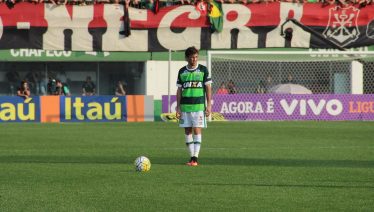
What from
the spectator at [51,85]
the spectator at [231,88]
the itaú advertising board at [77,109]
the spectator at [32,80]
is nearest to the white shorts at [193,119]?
the itaú advertising board at [77,109]

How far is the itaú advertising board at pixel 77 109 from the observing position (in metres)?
31.5

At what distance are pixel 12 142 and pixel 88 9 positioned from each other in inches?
571

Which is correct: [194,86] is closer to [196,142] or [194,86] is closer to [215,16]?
[196,142]

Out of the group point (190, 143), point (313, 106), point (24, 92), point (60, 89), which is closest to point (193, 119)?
point (190, 143)

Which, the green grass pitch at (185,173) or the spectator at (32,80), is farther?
the spectator at (32,80)

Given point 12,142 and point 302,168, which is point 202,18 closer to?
point 12,142

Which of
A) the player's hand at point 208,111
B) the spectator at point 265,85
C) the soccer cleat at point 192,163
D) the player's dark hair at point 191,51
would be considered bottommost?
the soccer cleat at point 192,163

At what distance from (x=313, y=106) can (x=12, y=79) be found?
53.8 feet

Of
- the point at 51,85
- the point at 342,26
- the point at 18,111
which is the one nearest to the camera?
the point at 18,111

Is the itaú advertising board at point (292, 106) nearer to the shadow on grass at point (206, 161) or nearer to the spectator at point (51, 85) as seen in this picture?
the spectator at point (51, 85)

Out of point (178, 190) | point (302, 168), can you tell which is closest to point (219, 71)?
point (302, 168)

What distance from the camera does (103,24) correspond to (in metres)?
34.2

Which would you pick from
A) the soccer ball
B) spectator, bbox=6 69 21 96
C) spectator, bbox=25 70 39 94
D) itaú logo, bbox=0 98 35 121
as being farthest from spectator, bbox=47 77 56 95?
the soccer ball

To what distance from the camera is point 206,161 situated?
14984 mm
